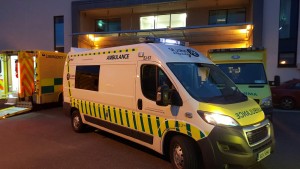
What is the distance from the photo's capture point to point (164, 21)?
1914cm

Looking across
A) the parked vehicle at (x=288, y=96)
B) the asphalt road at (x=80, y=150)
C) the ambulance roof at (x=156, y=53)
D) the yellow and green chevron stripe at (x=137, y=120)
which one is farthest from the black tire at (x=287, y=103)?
the yellow and green chevron stripe at (x=137, y=120)

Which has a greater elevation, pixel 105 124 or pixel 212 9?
pixel 212 9

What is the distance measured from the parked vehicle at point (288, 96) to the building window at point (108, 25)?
1294 cm

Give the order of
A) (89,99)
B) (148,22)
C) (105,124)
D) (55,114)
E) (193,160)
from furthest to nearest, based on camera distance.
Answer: (148,22) < (55,114) < (89,99) < (105,124) < (193,160)

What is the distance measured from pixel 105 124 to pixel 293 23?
13.8 meters

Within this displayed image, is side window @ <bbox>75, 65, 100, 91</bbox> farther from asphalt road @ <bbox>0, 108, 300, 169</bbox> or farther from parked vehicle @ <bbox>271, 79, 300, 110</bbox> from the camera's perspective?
parked vehicle @ <bbox>271, 79, 300, 110</bbox>

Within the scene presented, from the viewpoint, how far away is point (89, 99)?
7078 millimetres

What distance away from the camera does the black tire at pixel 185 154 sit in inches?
170

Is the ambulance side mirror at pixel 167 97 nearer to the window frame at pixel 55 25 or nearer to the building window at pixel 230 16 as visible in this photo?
the building window at pixel 230 16

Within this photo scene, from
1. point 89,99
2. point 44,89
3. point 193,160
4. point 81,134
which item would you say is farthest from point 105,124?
point 44,89

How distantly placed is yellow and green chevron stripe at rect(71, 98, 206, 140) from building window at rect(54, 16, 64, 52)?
46.2 feet

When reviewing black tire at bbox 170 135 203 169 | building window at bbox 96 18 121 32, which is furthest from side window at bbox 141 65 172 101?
building window at bbox 96 18 121 32

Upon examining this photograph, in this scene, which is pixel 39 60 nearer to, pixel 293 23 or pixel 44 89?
pixel 44 89

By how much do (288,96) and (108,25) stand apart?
47.0ft
